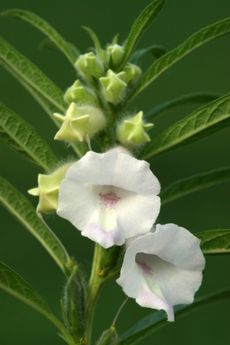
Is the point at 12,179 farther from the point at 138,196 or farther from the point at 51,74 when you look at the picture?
the point at 138,196

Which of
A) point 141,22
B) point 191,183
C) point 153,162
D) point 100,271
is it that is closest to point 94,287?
point 100,271

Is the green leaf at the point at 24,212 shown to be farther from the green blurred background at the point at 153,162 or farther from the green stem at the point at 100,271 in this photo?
the green blurred background at the point at 153,162

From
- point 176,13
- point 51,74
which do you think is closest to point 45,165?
point 51,74

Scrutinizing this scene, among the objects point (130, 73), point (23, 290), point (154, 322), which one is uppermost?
point (130, 73)

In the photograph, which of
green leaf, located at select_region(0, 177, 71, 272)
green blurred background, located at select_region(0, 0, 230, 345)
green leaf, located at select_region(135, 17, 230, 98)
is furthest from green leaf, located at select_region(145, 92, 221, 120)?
green blurred background, located at select_region(0, 0, 230, 345)

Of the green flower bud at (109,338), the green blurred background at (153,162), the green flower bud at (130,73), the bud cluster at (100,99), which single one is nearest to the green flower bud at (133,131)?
the bud cluster at (100,99)

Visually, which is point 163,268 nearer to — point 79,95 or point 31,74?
point 79,95
